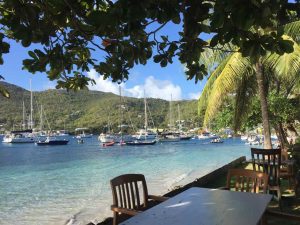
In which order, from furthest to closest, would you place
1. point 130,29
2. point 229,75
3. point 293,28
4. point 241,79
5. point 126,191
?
point 241,79, point 229,75, point 293,28, point 126,191, point 130,29

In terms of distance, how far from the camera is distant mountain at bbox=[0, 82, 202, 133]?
99.5 metres

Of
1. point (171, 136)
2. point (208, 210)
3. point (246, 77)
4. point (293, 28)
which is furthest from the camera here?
point (171, 136)

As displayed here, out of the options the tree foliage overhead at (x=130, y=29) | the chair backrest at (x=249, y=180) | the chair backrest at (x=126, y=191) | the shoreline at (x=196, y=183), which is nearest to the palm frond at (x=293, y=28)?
the shoreline at (x=196, y=183)

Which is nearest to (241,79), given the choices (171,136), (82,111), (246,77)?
(246,77)

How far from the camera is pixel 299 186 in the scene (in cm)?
688

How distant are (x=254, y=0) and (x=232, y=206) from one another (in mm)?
2140

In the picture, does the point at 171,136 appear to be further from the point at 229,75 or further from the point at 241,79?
the point at 229,75

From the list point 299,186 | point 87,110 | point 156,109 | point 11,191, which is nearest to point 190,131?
point 156,109

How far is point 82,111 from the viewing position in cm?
11850

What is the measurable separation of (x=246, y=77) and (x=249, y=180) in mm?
8553

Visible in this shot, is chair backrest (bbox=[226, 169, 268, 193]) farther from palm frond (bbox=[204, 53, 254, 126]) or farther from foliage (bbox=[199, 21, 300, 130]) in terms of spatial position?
palm frond (bbox=[204, 53, 254, 126])

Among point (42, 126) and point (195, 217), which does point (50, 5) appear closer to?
point (195, 217)

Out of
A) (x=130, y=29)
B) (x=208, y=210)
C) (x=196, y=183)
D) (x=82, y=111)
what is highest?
(x=82, y=111)

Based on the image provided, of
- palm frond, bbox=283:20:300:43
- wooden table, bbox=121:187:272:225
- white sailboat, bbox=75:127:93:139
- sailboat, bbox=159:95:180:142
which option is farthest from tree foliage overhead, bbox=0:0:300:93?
white sailboat, bbox=75:127:93:139
